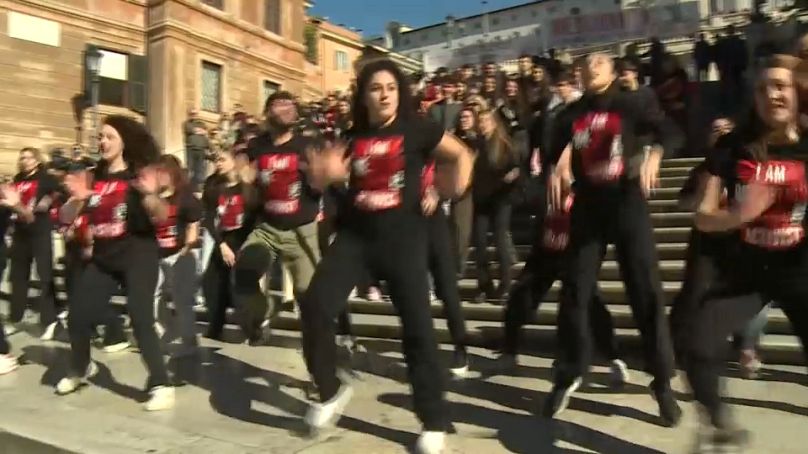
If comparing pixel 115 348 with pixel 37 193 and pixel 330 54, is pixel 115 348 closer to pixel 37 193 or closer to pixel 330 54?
pixel 37 193

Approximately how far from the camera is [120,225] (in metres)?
4.92

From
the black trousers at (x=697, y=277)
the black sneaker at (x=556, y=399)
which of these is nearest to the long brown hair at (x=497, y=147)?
the black sneaker at (x=556, y=399)

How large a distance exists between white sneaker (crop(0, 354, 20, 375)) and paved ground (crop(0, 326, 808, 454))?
23 cm

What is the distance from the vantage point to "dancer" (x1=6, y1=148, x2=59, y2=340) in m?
7.82

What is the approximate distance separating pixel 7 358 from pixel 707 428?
541 centimetres

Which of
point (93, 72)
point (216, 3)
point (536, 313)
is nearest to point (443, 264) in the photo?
point (536, 313)

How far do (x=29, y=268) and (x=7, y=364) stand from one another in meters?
2.26

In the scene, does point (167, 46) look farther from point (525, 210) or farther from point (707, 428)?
point (707, 428)

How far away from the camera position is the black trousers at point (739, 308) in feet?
10.0

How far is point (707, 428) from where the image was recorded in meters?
3.21

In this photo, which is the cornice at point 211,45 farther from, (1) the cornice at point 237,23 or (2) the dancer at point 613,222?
(2) the dancer at point 613,222

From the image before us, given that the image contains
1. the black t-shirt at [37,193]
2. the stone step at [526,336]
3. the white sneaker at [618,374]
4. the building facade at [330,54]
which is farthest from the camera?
the building facade at [330,54]

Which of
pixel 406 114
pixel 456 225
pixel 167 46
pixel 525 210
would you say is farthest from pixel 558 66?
pixel 167 46

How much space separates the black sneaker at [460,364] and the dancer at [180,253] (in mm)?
2251
